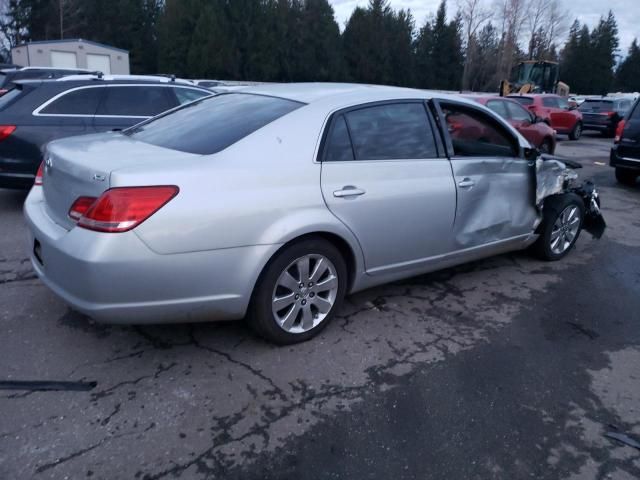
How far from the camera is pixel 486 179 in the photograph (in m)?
4.33

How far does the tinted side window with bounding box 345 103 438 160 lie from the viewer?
3.58 m

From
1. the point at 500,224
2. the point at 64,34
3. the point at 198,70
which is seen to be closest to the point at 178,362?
the point at 500,224

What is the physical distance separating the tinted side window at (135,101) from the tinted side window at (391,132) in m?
4.21

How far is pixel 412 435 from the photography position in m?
2.68

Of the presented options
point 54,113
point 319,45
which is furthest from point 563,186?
point 319,45

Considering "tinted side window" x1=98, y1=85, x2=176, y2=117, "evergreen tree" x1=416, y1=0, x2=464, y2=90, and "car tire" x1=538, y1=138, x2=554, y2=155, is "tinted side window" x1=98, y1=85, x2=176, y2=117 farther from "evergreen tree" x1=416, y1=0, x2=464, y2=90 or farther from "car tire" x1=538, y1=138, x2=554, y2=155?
"evergreen tree" x1=416, y1=0, x2=464, y2=90

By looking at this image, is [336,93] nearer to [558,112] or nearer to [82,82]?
[82,82]

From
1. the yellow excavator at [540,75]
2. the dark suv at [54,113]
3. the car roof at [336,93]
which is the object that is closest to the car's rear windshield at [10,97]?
the dark suv at [54,113]

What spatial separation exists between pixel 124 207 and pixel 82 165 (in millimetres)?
498

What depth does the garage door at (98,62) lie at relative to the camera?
2920cm

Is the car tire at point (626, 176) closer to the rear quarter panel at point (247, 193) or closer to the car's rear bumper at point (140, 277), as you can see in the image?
the rear quarter panel at point (247, 193)

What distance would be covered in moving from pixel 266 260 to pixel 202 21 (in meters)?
43.8

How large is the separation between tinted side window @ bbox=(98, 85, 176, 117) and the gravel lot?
290 cm

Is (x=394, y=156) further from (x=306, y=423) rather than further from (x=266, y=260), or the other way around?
(x=306, y=423)
